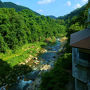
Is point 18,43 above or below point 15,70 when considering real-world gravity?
above

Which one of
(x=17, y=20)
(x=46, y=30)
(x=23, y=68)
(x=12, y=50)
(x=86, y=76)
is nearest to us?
(x=86, y=76)

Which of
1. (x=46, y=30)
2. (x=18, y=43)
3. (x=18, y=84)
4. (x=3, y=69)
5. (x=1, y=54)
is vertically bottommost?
(x=18, y=84)

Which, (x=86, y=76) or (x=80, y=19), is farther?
(x=80, y=19)

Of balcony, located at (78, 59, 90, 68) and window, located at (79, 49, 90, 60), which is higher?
window, located at (79, 49, 90, 60)

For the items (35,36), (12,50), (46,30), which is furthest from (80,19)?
(46,30)

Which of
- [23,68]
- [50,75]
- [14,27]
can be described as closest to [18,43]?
[14,27]

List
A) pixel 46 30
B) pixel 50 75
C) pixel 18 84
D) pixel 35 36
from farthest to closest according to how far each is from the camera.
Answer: pixel 46 30 → pixel 35 36 → pixel 18 84 → pixel 50 75

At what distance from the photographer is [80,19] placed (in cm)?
2375

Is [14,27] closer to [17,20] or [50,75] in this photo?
[17,20]

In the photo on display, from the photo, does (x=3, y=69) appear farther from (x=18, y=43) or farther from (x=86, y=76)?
(x=86, y=76)

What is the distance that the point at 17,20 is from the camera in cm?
3120

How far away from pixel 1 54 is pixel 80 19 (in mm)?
20933

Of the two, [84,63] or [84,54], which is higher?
[84,54]

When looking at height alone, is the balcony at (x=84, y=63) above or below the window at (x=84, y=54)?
below
